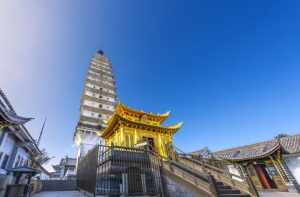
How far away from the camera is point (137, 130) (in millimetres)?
14227

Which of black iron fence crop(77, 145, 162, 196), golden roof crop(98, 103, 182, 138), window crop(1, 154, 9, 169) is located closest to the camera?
black iron fence crop(77, 145, 162, 196)

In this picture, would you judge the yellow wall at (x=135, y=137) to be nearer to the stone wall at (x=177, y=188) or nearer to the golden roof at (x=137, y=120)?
the golden roof at (x=137, y=120)

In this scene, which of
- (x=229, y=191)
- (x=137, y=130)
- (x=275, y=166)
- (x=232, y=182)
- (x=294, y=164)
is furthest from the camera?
(x=137, y=130)

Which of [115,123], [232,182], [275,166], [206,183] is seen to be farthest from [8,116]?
[275,166]

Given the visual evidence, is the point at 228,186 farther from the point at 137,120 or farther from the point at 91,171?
the point at 137,120

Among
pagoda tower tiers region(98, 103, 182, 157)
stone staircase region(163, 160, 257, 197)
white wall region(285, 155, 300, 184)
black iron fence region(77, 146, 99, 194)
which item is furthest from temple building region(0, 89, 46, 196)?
white wall region(285, 155, 300, 184)

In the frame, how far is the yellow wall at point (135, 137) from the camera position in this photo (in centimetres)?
1318

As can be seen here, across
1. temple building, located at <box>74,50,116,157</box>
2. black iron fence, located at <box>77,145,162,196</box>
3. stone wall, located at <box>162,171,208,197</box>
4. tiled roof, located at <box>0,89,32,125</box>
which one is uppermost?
temple building, located at <box>74,50,116,157</box>

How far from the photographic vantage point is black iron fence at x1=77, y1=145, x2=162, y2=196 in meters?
6.89

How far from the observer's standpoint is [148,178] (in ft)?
26.0

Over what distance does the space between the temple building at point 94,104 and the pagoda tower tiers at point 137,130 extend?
509 inches

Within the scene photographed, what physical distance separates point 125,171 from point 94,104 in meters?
27.0

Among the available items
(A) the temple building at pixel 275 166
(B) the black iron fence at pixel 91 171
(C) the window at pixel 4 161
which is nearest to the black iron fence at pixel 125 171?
(B) the black iron fence at pixel 91 171

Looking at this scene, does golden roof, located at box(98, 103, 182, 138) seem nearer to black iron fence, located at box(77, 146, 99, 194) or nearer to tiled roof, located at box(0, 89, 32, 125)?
black iron fence, located at box(77, 146, 99, 194)
